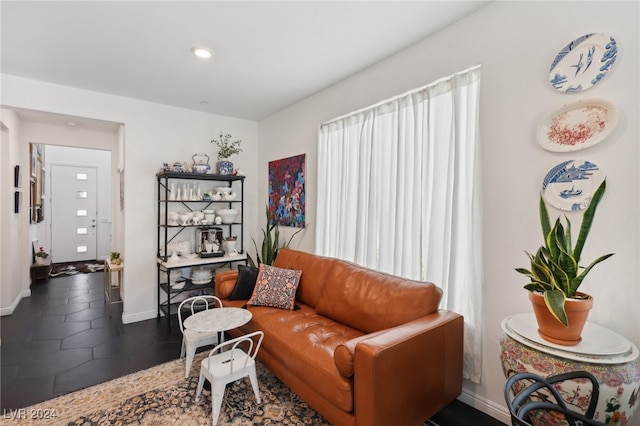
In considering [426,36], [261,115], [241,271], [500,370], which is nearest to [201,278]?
[241,271]

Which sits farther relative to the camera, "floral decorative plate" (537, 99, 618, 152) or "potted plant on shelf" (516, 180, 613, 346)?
"floral decorative plate" (537, 99, 618, 152)

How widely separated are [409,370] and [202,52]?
278cm

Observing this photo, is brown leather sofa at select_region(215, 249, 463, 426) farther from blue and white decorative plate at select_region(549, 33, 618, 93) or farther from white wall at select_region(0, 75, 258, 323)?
white wall at select_region(0, 75, 258, 323)

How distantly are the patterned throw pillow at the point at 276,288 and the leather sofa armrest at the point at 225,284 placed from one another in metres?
0.31

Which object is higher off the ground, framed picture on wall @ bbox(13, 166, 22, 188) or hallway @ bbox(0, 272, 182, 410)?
framed picture on wall @ bbox(13, 166, 22, 188)

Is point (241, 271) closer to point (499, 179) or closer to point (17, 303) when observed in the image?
point (499, 179)

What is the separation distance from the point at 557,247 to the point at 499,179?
2.14 feet

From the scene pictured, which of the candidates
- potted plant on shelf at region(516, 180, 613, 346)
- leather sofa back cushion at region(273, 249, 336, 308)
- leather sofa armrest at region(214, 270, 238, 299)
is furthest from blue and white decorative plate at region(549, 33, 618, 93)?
leather sofa armrest at region(214, 270, 238, 299)

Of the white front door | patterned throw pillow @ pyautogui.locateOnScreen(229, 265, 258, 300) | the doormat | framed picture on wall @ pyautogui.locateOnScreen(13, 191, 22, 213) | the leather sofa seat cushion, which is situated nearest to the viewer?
the leather sofa seat cushion

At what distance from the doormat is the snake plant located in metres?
7.23

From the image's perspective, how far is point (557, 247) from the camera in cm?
134

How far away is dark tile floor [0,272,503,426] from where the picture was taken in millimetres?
2125

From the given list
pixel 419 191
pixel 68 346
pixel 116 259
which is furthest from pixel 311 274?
pixel 116 259

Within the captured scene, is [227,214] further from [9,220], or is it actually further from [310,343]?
[9,220]
